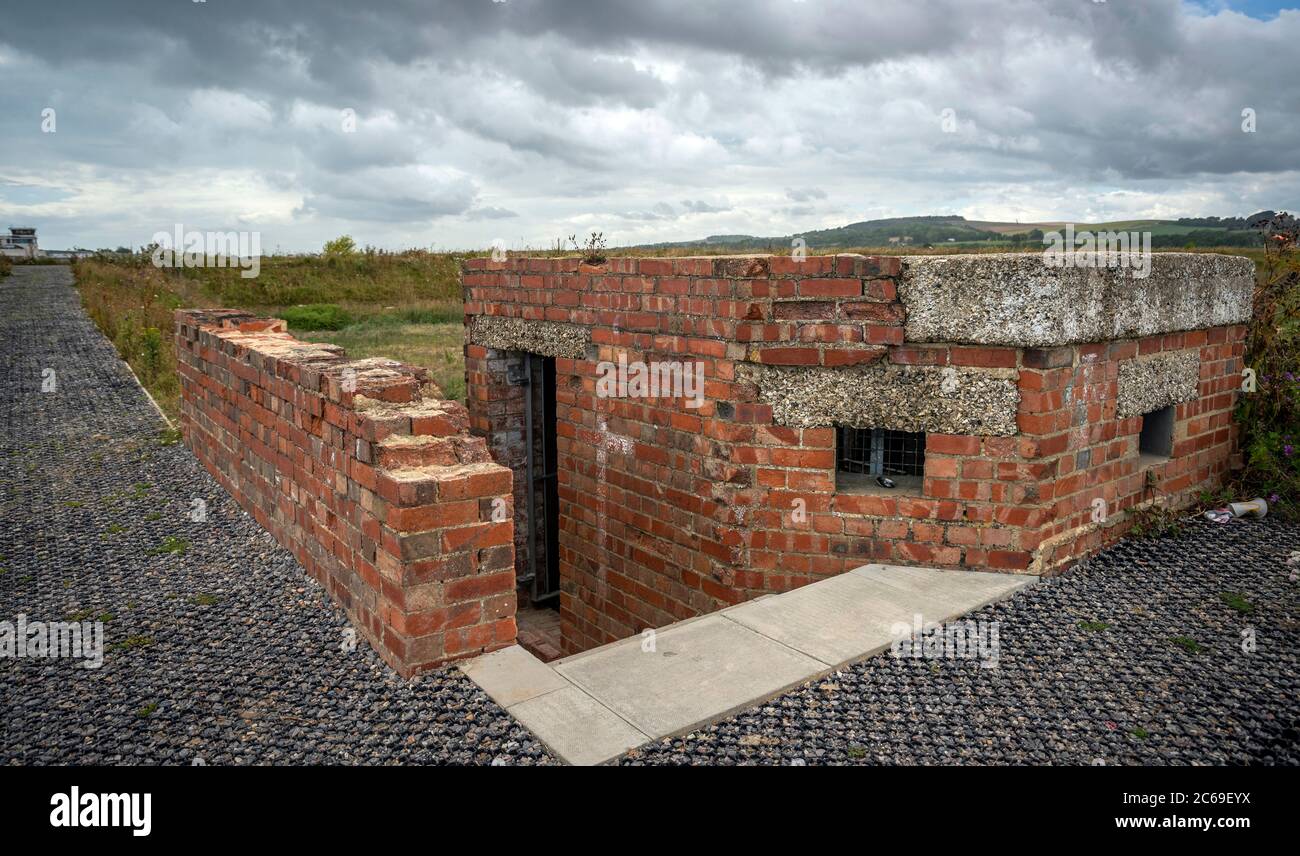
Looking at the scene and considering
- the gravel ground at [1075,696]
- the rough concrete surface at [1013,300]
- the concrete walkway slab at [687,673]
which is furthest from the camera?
the rough concrete surface at [1013,300]

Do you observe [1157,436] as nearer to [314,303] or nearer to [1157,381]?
[1157,381]

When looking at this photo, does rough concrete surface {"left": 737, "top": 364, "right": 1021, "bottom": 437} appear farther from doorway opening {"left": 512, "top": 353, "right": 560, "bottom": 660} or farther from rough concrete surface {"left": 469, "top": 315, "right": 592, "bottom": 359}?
doorway opening {"left": 512, "top": 353, "right": 560, "bottom": 660}

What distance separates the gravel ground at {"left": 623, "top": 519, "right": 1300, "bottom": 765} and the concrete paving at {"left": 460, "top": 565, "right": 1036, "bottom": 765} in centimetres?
10

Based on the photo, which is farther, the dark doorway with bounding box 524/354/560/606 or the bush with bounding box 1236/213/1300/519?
the dark doorway with bounding box 524/354/560/606

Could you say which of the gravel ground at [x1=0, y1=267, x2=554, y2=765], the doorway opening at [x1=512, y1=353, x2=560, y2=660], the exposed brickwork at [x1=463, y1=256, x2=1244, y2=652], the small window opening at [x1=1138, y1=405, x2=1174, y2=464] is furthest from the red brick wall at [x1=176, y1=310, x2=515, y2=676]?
the small window opening at [x1=1138, y1=405, x2=1174, y2=464]

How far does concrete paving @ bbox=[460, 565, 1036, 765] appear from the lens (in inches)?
123

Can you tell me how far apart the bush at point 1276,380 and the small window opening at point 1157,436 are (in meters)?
0.90

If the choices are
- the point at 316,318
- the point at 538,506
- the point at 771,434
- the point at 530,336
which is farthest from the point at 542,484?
the point at 316,318

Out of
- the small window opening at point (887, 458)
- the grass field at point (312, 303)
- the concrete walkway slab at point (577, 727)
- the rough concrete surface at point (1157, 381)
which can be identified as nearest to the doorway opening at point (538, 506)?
the small window opening at point (887, 458)

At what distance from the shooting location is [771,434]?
5.00 metres

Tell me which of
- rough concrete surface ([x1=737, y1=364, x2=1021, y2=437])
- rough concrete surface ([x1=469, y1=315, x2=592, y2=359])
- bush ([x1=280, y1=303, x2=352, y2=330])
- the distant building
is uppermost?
the distant building

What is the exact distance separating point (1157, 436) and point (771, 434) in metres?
2.93

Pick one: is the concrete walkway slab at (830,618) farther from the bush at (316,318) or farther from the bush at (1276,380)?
the bush at (316,318)

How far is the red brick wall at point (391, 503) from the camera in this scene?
3551 millimetres
